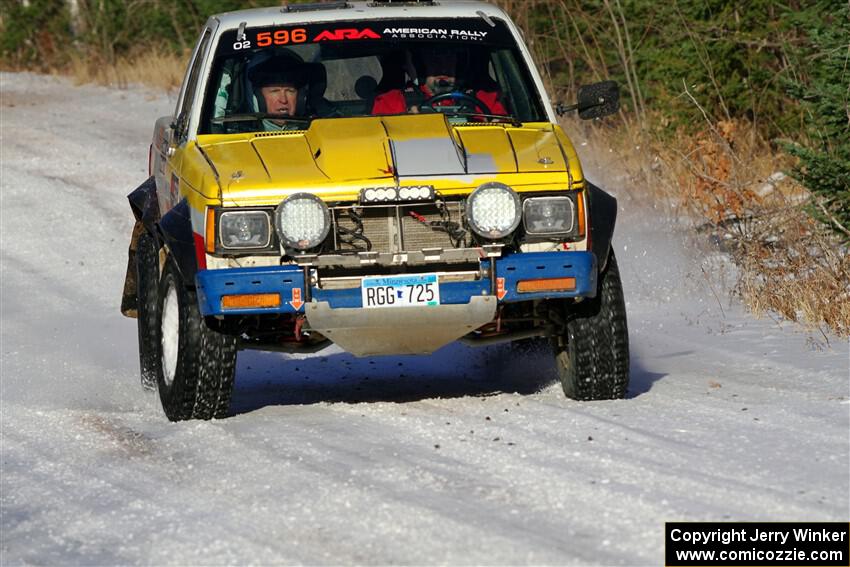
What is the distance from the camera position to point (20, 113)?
21.9 meters

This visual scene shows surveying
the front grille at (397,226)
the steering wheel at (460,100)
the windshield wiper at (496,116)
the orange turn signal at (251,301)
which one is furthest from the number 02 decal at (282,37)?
the orange turn signal at (251,301)

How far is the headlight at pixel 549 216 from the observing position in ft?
23.1

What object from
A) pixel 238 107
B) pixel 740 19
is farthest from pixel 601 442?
pixel 740 19

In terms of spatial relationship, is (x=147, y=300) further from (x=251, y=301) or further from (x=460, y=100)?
(x=460, y=100)

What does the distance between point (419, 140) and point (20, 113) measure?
51.0 feet

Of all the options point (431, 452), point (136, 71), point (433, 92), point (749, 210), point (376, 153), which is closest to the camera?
point (431, 452)

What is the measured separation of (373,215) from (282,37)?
165 centimetres

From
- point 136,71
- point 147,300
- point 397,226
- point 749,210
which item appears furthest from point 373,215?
point 136,71

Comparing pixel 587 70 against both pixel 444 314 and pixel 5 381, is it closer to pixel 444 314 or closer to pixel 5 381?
pixel 5 381

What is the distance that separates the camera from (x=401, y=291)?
273 inches

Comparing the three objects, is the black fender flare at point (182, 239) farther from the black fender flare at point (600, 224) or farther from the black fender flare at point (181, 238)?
the black fender flare at point (600, 224)

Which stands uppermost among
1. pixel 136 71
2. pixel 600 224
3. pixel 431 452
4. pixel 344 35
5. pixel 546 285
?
pixel 344 35

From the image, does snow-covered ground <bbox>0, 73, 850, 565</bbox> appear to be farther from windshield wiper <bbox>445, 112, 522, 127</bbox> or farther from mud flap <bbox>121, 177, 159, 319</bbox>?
windshield wiper <bbox>445, 112, 522, 127</bbox>

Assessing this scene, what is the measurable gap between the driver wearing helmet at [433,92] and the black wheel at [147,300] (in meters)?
1.35
